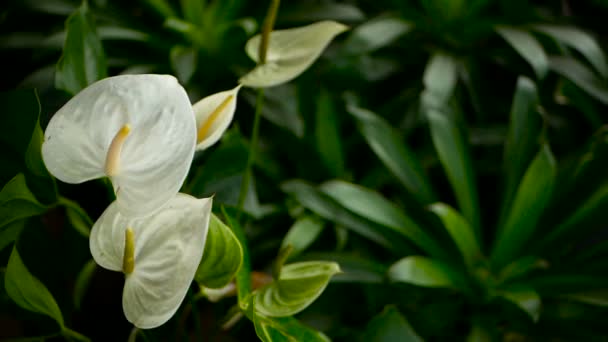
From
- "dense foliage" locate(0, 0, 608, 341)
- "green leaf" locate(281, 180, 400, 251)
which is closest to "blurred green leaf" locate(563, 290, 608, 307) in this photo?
"dense foliage" locate(0, 0, 608, 341)

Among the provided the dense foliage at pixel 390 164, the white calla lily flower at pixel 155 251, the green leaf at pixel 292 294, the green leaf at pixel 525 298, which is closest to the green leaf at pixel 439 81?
the dense foliage at pixel 390 164

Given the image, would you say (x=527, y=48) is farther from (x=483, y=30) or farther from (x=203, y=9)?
(x=203, y=9)

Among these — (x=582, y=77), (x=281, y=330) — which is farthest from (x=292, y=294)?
(x=582, y=77)

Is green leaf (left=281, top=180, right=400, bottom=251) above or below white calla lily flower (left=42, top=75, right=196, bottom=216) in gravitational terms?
below

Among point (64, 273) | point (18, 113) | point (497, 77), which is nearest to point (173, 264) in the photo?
point (18, 113)

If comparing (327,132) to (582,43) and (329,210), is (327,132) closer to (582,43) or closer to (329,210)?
(329,210)

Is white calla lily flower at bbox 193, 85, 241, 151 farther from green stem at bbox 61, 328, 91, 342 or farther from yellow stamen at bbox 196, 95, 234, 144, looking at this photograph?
green stem at bbox 61, 328, 91, 342

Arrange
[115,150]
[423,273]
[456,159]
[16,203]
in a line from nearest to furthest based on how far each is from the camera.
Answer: [115,150] < [16,203] < [423,273] < [456,159]
